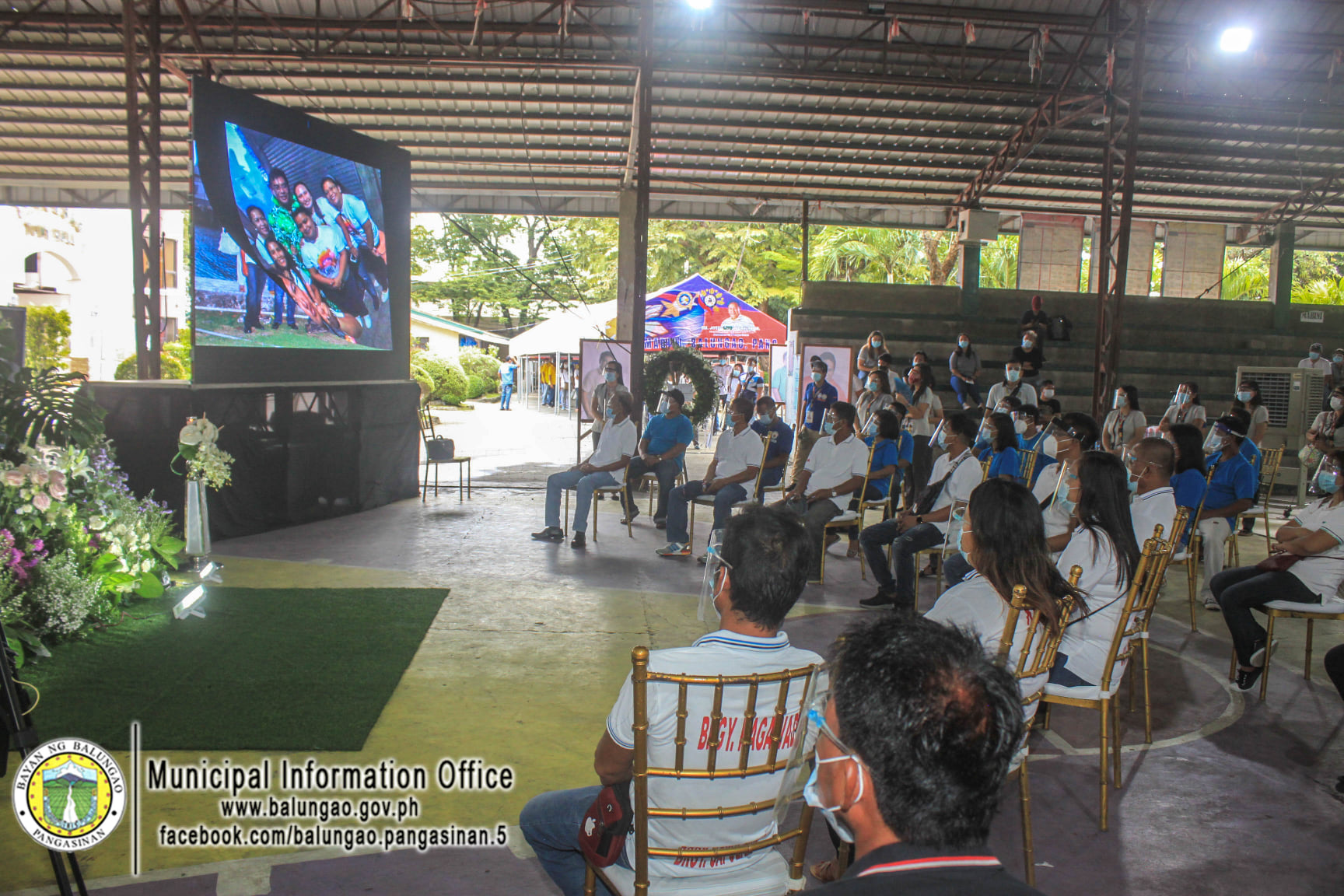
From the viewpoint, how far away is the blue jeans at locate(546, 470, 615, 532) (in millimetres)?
7160

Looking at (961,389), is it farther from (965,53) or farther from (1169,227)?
(1169,227)

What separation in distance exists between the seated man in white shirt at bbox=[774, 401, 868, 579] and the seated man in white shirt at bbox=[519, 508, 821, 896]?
13.5 ft

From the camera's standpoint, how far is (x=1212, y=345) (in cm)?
1603

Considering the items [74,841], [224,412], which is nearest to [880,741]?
[74,841]

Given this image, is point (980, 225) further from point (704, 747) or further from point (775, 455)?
point (704, 747)

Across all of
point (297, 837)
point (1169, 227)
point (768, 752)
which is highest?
point (1169, 227)

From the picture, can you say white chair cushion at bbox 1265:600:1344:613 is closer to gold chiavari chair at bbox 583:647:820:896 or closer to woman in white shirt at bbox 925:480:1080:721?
woman in white shirt at bbox 925:480:1080:721

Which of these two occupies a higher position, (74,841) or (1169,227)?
(1169,227)

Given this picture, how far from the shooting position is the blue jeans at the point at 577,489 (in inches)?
282

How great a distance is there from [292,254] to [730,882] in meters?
7.09

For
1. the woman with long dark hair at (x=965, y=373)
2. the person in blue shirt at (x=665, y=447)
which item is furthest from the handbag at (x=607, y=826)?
the woman with long dark hair at (x=965, y=373)

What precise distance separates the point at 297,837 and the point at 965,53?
11.0 meters

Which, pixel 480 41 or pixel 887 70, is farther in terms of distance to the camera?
pixel 887 70

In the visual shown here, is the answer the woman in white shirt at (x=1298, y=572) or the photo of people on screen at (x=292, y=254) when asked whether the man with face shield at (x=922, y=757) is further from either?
the photo of people on screen at (x=292, y=254)
